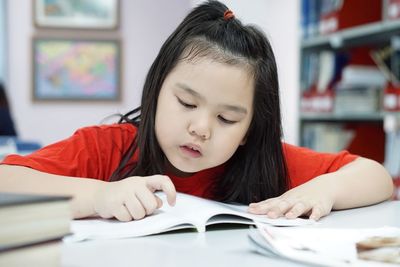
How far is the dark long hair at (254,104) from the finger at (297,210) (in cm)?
27

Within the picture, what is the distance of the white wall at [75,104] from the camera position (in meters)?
4.17

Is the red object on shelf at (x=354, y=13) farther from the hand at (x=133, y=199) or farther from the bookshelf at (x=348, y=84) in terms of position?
the hand at (x=133, y=199)

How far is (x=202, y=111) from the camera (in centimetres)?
91

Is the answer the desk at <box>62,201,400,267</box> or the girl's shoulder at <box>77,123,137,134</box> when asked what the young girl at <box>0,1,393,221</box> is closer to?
the girl's shoulder at <box>77,123,137,134</box>

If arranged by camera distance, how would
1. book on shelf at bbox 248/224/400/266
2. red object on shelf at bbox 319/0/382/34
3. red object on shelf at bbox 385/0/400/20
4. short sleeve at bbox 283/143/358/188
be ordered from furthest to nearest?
red object on shelf at bbox 319/0/382/34 < red object on shelf at bbox 385/0/400/20 < short sleeve at bbox 283/143/358/188 < book on shelf at bbox 248/224/400/266

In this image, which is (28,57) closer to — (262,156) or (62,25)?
(62,25)

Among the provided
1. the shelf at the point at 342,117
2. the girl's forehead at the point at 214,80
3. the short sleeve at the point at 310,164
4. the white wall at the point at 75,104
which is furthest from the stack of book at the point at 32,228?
the white wall at the point at 75,104

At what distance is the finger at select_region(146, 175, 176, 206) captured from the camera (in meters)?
0.69

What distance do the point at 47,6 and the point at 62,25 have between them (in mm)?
177

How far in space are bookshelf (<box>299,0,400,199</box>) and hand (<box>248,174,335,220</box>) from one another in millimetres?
1446

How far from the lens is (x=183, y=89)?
3.10 ft

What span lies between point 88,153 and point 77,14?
347cm

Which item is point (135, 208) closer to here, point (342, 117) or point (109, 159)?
point (109, 159)

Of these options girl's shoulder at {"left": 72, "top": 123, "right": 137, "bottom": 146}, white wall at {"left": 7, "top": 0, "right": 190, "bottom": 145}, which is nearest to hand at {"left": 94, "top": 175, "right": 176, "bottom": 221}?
girl's shoulder at {"left": 72, "top": 123, "right": 137, "bottom": 146}
